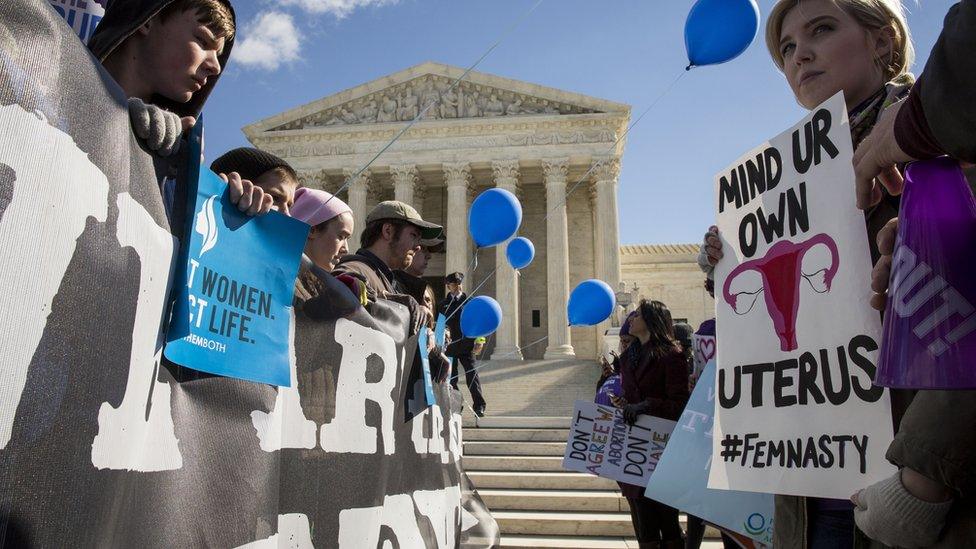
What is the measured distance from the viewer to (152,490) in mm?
1503

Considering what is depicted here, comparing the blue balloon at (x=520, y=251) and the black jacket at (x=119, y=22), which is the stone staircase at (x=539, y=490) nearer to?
the blue balloon at (x=520, y=251)

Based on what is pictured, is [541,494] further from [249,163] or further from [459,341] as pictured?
[249,163]

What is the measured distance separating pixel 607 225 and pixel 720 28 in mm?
22814

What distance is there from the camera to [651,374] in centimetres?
484

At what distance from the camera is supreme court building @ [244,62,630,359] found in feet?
91.5

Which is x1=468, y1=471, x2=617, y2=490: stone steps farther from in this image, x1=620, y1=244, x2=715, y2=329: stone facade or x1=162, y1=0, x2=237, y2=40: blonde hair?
x1=620, y1=244, x2=715, y2=329: stone facade

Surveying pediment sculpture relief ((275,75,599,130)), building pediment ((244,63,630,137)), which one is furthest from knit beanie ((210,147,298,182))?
pediment sculpture relief ((275,75,599,130))

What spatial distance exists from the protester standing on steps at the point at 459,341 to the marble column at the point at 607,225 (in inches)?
589

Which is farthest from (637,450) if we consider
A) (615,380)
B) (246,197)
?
(246,197)

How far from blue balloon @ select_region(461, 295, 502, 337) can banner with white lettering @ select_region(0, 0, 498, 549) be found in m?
8.46

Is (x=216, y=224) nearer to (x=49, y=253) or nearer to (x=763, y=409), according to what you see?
(x=49, y=253)

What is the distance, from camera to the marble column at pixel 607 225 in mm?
27344

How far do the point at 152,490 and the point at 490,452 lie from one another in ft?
27.5

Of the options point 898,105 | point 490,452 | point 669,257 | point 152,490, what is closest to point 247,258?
point 152,490
